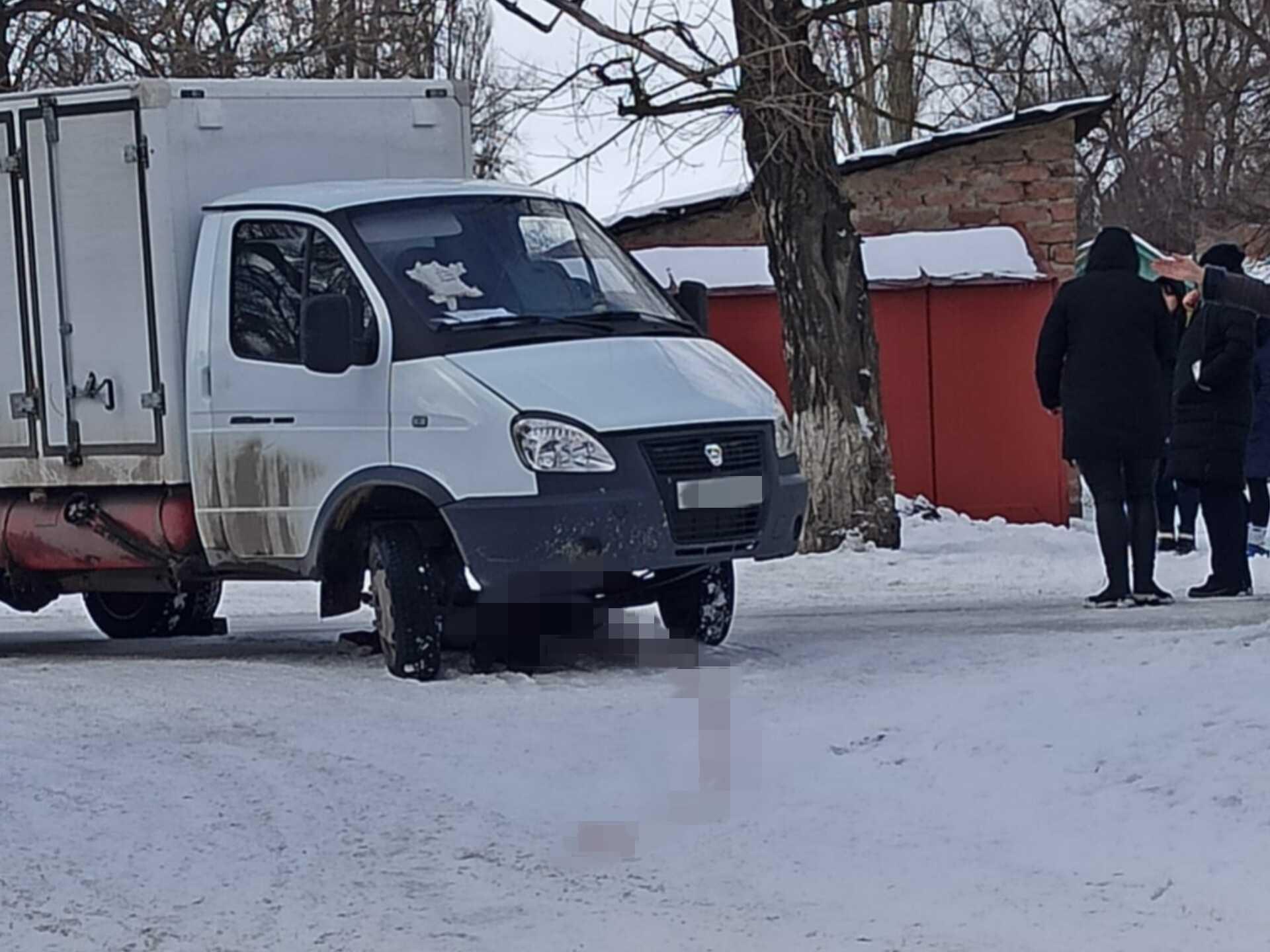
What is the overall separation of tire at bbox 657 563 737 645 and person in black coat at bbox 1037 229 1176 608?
212 centimetres

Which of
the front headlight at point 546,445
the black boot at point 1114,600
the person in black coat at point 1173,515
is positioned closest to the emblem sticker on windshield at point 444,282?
the front headlight at point 546,445

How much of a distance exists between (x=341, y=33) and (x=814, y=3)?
247 inches

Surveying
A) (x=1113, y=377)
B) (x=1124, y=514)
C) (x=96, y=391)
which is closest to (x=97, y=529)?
(x=96, y=391)

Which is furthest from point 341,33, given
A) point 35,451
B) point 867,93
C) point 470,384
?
point 470,384

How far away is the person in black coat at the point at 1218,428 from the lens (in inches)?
426

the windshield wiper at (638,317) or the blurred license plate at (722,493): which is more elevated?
the windshield wiper at (638,317)

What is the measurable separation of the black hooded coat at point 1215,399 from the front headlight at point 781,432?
314cm

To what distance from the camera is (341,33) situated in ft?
62.7

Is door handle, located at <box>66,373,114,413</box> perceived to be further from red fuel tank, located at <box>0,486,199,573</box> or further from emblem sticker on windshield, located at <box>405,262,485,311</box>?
emblem sticker on windshield, located at <box>405,262,485,311</box>

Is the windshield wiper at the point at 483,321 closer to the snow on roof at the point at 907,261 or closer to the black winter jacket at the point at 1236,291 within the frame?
the black winter jacket at the point at 1236,291

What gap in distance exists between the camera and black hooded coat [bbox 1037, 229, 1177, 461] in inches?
396

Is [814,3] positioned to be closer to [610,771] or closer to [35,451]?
[35,451]

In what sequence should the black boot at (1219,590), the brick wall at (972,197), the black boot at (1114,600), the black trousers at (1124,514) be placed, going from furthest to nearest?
the brick wall at (972,197) < the black boot at (1219,590) < the black boot at (1114,600) < the black trousers at (1124,514)

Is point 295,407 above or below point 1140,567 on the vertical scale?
above
